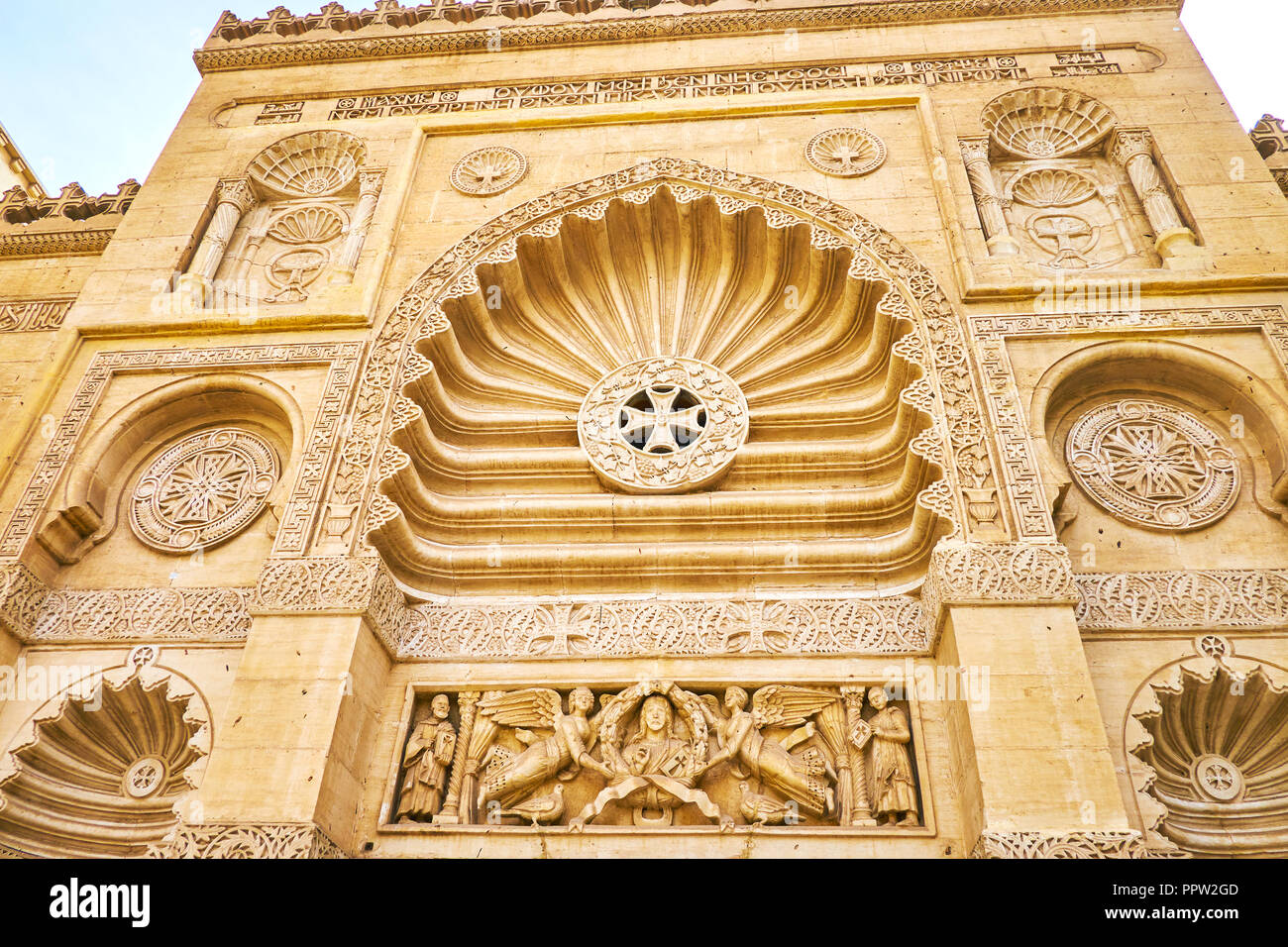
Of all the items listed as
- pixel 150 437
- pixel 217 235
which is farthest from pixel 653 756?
pixel 217 235

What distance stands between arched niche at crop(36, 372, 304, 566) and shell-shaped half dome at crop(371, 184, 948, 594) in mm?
1087

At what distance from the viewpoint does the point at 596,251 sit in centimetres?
905

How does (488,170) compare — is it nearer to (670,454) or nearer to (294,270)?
(294,270)

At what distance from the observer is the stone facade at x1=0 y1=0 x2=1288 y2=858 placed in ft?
19.7

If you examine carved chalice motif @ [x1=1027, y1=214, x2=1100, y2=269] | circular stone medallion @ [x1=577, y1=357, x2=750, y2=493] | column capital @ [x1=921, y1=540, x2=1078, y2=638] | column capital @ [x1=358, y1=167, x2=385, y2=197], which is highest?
column capital @ [x1=358, y1=167, x2=385, y2=197]

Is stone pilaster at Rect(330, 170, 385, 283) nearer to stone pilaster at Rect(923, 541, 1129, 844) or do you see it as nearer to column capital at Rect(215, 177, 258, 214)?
column capital at Rect(215, 177, 258, 214)

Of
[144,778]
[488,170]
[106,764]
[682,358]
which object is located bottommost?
[144,778]

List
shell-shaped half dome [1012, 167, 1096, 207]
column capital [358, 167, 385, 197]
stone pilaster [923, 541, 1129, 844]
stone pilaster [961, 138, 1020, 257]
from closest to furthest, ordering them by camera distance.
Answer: stone pilaster [923, 541, 1129, 844]
stone pilaster [961, 138, 1020, 257]
shell-shaped half dome [1012, 167, 1096, 207]
column capital [358, 167, 385, 197]

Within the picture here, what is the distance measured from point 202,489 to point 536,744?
11.5ft

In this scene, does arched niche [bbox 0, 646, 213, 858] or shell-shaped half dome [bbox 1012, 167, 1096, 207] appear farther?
shell-shaped half dome [bbox 1012, 167, 1096, 207]

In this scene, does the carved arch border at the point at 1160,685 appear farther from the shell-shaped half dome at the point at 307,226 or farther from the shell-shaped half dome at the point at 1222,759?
the shell-shaped half dome at the point at 307,226

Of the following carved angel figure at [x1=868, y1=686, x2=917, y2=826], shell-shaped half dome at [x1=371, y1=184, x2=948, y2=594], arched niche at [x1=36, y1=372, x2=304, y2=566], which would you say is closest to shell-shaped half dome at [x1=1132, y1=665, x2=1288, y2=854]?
carved angel figure at [x1=868, y1=686, x2=917, y2=826]

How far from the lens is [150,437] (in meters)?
8.02

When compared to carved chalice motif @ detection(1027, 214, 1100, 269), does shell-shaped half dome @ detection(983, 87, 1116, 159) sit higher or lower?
higher
